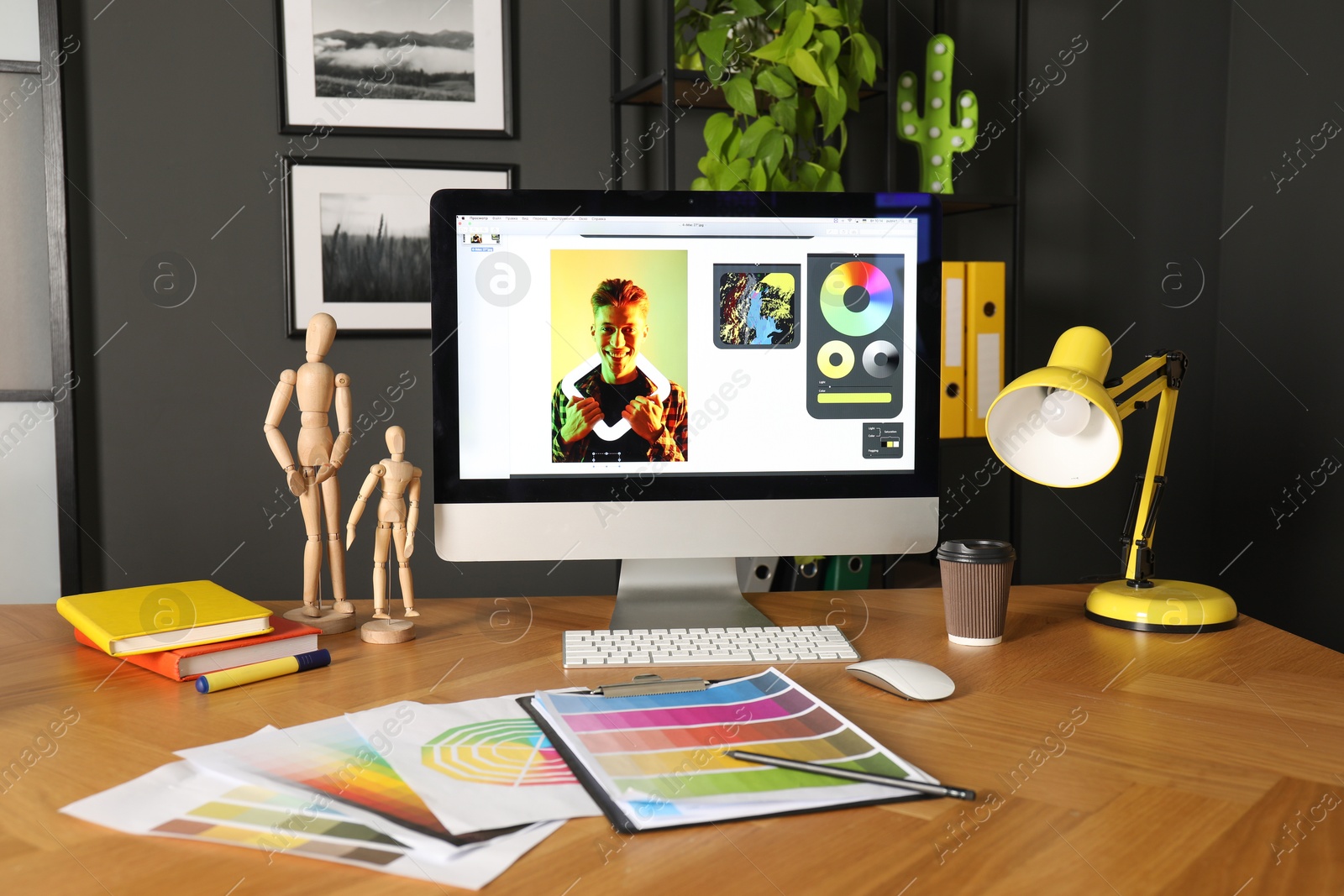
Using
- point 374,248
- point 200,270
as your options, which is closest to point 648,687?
point 374,248

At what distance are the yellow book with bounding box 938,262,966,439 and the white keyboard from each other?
1022 millimetres

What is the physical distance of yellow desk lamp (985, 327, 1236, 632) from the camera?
1.12 meters

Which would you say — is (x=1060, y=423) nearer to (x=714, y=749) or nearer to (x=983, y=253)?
(x=714, y=749)

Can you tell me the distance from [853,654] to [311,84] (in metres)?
1.75

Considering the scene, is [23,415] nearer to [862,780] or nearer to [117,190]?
[117,190]

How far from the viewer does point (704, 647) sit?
3.39ft

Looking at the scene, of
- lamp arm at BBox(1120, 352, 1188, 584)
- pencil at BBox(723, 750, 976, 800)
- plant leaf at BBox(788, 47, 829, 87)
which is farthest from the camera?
plant leaf at BBox(788, 47, 829, 87)

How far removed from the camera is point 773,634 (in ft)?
3.56

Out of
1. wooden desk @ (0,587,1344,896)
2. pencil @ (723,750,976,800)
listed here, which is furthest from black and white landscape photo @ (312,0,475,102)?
pencil @ (723,750,976,800)

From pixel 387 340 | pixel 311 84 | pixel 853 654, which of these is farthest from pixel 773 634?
pixel 311 84

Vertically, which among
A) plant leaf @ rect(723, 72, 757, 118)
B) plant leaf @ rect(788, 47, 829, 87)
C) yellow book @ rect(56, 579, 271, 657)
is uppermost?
plant leaf @ rect(788, 47, 829, 87)

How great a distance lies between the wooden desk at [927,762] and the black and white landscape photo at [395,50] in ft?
4.42

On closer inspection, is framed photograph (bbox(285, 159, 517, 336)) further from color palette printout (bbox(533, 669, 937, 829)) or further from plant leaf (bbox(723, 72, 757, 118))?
color palette printout (bbox(533, 669, 937, 829))

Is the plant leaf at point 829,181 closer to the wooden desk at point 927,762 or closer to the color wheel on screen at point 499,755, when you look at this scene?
the wooden desk at point 927,762
